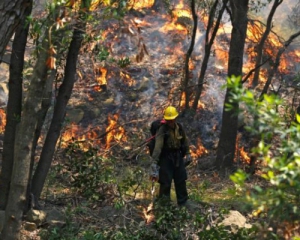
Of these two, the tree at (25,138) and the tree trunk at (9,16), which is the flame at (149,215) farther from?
the tree trunk at (9,16)

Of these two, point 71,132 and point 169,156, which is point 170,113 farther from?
point 71,132

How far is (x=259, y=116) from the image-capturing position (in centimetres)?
328

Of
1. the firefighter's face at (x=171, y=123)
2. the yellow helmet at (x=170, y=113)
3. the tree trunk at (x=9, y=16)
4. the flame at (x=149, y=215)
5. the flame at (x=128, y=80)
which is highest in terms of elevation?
the flame at (x=128, y=80)

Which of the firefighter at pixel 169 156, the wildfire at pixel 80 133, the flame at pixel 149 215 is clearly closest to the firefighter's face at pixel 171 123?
the firefighter at pixel 169 156

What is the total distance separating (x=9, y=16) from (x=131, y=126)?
483 inches

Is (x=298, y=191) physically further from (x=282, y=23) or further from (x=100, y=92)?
(x=282, y=23)

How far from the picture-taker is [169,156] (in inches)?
329

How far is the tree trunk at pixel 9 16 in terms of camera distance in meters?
3.80

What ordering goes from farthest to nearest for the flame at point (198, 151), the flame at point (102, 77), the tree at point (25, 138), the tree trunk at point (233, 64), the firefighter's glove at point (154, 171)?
the flame at point (102, 77), the flame at point (198, 151), the tree trunk at point (233, 64), the firefighter's glove at point (154, 171), the tree at point (25, 138)

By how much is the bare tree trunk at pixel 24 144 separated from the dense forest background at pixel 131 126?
13mm

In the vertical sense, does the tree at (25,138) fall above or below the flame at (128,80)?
below

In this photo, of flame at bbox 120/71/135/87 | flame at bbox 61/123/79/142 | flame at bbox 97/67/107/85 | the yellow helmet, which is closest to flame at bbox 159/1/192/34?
flame at bbox 120/71/135/87

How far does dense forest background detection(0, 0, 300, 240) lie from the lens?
383 centimetres

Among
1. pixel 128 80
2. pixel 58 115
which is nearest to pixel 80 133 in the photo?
pixel 128 80
